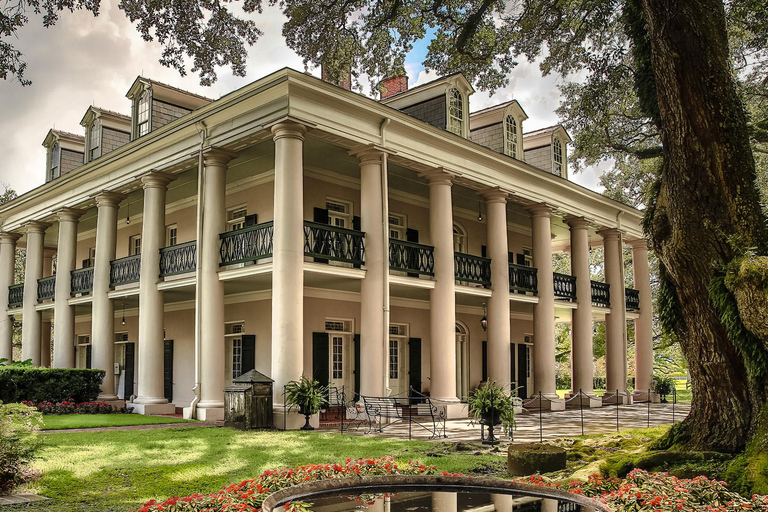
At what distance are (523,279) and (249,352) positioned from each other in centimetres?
890

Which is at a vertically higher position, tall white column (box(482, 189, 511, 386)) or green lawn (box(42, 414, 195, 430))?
tall white column (box(482, 189, 511, 386))

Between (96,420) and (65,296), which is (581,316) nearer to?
(96,420)

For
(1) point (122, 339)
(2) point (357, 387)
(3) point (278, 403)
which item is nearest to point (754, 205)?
(3) point (278, 403)

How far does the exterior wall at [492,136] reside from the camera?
21812 millimetres

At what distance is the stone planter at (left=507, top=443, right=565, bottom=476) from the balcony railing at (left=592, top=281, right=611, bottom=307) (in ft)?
54.5

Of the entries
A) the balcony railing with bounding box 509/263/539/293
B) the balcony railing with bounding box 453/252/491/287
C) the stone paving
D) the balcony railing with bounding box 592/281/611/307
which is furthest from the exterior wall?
the stone paving

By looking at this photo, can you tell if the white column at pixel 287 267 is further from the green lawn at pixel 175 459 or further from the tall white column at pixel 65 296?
the tall white column at pixel 65 296

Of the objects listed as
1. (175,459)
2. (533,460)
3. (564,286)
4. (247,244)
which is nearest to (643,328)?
(564,286)

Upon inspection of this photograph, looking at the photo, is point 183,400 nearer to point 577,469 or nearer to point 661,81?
point 577,469

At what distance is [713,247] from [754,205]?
79cm

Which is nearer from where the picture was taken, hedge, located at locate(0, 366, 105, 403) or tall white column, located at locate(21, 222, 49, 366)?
hedge, located at locate(0, 366, 105, 403)

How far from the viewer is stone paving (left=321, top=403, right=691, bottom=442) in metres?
13.9

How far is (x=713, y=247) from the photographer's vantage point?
8.28m

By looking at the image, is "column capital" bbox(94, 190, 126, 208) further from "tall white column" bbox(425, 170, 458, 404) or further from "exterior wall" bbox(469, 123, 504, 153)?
"exterior wall" bbox(469, 123, 504, 153)
